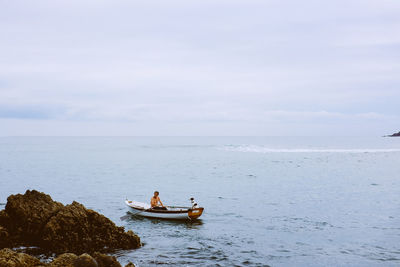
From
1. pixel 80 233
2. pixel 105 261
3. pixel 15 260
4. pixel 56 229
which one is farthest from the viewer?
pixel 80 233

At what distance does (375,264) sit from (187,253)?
9402mm

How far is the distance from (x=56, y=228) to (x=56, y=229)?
0.05 metres

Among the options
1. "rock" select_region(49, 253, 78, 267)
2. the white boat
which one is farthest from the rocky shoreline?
the white boat

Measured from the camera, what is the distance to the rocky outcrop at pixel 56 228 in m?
18.8

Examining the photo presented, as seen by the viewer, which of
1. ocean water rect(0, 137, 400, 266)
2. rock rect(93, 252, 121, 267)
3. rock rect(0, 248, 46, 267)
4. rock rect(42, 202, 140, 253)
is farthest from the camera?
ocean water rect(0, 137, 400, 266)

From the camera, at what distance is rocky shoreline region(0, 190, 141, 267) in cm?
1878

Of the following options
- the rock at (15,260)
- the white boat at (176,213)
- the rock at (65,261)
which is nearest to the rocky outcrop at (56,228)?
the rock at (65,261)

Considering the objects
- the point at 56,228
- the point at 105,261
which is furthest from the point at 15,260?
the point at 56,228

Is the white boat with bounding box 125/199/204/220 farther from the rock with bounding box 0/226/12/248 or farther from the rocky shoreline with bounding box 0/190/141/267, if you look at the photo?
the rock with bounding box 0/226/12/248

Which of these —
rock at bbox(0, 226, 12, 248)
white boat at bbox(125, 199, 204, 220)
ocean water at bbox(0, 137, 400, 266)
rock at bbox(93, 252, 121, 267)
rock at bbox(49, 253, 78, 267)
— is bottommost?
ocean water at bbox(0, 137, 400, 266)

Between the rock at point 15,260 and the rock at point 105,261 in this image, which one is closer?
the rock at point 15,260

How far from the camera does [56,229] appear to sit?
742 inches

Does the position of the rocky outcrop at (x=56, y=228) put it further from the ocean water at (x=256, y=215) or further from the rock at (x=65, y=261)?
the rock at (x=65, y=261)

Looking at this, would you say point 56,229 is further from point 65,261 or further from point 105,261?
point 65,261
